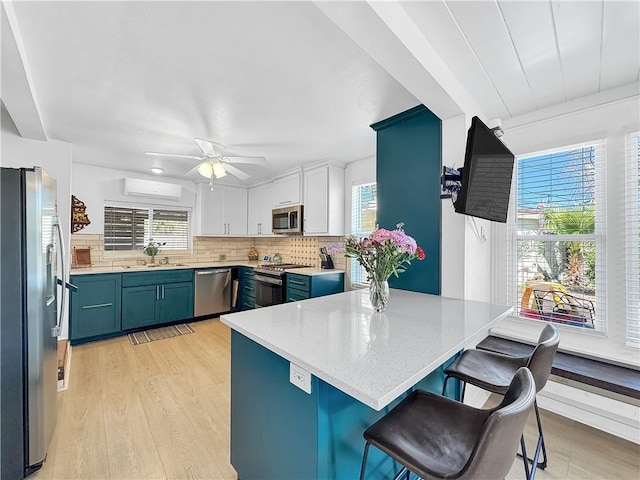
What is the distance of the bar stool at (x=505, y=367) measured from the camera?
3.88 ft

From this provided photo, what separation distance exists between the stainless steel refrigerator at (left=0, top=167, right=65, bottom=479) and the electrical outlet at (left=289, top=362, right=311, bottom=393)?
1.48 m

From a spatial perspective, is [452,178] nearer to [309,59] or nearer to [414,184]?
[414,184]

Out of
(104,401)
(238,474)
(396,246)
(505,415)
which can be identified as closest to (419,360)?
(505,415)

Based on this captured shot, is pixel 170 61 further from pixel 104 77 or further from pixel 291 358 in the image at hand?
pixel 291 358

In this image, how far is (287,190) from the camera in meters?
4.36

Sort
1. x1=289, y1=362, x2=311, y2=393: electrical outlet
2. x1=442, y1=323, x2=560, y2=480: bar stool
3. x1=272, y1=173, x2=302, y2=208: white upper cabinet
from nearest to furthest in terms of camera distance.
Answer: x1=289, y1=362, x2=311, y2=393: electrical outlet
x1=442, y1=323, x2=560, y2=480: bar stool
x1=272, y1=173, x2=302, y2=208: white upper cabinet

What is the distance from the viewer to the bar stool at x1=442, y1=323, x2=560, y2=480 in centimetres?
118

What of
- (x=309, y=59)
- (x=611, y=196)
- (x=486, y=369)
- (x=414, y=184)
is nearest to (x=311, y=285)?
(x=414, y=184)

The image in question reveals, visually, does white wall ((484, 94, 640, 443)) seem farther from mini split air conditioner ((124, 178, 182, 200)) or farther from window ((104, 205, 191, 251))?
window ((104, 205, 191, 251))

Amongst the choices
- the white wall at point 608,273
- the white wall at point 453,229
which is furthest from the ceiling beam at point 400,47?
the white wall at point 608,273

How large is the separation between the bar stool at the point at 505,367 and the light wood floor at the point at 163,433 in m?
0.40

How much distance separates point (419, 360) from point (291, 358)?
456mm

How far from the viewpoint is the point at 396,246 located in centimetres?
157

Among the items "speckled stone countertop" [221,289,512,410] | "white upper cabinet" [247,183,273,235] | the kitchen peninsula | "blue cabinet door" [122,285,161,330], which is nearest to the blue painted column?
"speckled stone countertop" [221,289,512,410]
